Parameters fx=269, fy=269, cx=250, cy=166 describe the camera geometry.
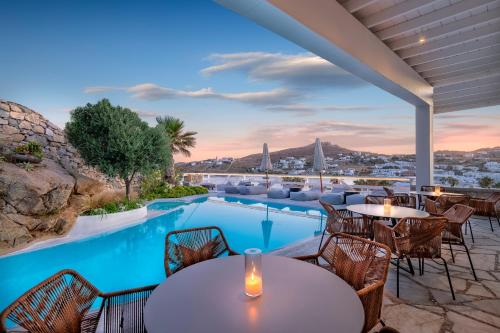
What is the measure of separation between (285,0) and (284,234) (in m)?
4.64

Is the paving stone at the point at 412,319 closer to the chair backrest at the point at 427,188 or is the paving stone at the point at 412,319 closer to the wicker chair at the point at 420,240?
the wicker chair at the point at 420,240

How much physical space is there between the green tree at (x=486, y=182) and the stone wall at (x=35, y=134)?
38.1 feet

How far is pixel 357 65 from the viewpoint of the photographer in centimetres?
390

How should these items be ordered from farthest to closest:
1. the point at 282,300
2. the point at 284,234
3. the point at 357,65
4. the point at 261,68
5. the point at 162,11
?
the point at 261,68, the point at 162,11, the point at 284,234, the point at 357,65, the point at 282,300

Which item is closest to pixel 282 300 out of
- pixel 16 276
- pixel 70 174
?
pixel 16 276

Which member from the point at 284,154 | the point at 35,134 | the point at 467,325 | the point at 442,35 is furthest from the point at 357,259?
the point at 284,154

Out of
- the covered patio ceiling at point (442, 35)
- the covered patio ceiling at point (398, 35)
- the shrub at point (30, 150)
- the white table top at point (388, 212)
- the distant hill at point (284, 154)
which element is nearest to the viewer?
the covered patio ceiling at point (398, 35)

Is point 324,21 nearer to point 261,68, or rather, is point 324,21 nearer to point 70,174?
point 70,174

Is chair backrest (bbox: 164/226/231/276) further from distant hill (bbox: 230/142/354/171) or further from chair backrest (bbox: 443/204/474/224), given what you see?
distant hill (bbox: 230/142/354/171)

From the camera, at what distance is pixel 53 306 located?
1.26m

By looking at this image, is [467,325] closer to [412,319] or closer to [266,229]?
[412,319]

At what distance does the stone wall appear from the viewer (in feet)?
25.6

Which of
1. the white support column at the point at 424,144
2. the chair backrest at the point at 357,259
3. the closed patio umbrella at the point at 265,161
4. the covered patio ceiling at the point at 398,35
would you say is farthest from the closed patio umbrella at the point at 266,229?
the closed patio umbrella at the point at 265,161

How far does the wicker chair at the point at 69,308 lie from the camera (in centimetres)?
112
